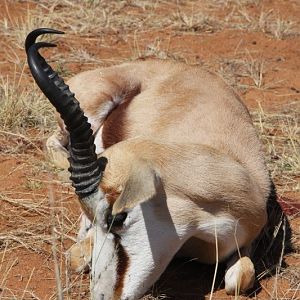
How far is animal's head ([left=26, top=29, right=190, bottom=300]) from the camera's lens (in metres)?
4.44

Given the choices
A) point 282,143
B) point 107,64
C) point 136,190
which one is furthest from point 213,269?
point 107,64

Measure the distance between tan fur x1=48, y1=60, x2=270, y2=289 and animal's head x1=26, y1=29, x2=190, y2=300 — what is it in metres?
0.03

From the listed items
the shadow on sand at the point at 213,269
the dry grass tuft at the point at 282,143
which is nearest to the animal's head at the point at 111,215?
the shadow on sand at the point at 213,269

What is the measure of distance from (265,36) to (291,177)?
447cm

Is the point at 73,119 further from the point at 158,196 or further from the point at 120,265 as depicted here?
the point at 120,265

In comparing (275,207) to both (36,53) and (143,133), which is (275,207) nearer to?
(143,133)

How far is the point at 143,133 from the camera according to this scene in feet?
19.8

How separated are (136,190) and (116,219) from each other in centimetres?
39

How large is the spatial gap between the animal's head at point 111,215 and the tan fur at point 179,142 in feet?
0.11

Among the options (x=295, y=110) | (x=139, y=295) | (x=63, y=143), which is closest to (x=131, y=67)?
(x=63, y=143)

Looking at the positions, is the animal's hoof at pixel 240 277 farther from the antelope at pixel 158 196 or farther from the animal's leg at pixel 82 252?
the animal's leg at pixel 82 252

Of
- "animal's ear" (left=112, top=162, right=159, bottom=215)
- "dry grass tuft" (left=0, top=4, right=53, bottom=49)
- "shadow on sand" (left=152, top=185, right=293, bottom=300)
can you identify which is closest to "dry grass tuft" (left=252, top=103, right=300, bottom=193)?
"shadow on sand" (left=152, top=185, right=293, bottom=300)

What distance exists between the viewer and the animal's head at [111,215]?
444cm

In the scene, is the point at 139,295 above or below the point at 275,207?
above
